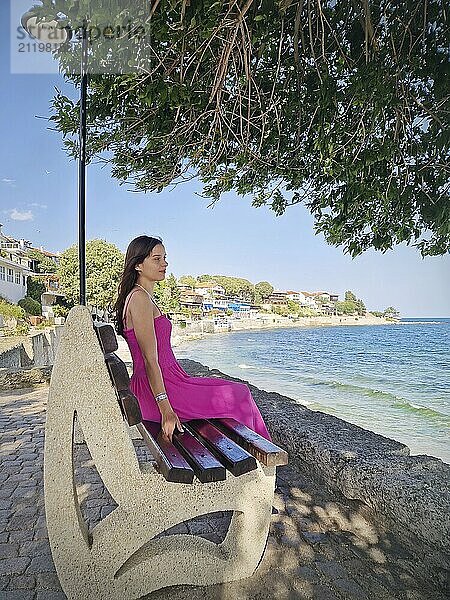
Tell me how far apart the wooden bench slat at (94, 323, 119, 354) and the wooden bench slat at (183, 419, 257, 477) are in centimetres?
56

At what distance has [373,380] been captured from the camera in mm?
29453

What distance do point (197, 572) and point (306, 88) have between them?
9.81 ft

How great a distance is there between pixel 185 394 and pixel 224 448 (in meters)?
0.57

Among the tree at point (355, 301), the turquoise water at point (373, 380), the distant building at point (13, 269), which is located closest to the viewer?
the turquoise water at point (373, 380)

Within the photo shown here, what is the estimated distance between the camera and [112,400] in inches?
82.5

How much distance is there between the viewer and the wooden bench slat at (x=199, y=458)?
1.91 metres

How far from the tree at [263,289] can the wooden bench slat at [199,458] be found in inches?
2765

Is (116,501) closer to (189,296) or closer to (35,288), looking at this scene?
(35,288)

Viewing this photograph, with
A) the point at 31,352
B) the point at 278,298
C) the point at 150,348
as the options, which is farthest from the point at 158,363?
the point at 278,298

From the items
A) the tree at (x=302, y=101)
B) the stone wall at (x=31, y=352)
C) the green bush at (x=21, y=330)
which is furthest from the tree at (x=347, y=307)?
the tree at (x=302, y=101)

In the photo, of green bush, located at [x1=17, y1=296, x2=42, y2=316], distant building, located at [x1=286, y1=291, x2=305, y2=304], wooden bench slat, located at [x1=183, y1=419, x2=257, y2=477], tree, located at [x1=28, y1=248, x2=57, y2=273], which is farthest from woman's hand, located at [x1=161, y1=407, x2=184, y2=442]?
distant building, located at [x1=286, y1=291, x2=305, y2=304]

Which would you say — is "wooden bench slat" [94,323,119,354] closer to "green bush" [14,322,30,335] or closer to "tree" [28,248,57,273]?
"green bush" [14,322,30,335]

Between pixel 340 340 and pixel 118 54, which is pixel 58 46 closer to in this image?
pixel 118 54

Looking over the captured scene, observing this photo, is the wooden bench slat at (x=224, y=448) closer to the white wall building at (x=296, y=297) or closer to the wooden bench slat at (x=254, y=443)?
the wooden bench slat at (x=254, y=443)
